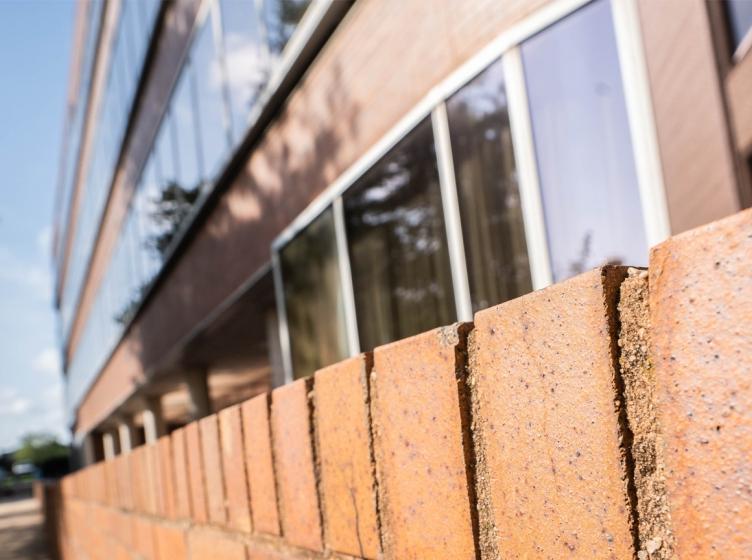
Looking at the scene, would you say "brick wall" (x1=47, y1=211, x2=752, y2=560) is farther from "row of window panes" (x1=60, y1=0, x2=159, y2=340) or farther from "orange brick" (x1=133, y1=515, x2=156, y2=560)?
"row of window panes" (x1=60, y1=0, x2=159, y2=340)

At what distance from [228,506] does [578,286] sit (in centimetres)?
132

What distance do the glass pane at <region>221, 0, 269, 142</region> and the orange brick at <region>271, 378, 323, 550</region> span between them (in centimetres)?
648

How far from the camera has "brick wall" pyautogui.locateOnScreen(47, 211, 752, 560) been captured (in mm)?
630

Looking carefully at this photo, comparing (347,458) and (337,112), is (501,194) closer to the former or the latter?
(337,112)

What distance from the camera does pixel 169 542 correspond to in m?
2.49

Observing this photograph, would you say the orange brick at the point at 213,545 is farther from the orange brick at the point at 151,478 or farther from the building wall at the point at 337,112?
the building wall at the point at 337,112

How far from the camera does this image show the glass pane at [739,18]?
6367mm

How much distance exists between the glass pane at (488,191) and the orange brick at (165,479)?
213 centimetres

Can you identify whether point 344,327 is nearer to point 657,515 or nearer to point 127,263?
point 657,515

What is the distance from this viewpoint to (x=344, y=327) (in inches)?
260

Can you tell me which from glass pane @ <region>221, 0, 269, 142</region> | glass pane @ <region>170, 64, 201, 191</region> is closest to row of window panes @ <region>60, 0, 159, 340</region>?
glass pane @ <region>170, 64, 201, 191</region>

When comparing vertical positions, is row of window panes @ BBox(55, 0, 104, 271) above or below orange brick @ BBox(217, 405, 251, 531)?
above

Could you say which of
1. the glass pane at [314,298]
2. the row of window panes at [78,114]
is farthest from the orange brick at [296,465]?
the row of window panes at [78,114]

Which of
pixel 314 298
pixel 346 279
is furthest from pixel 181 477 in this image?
pixel 314 298
